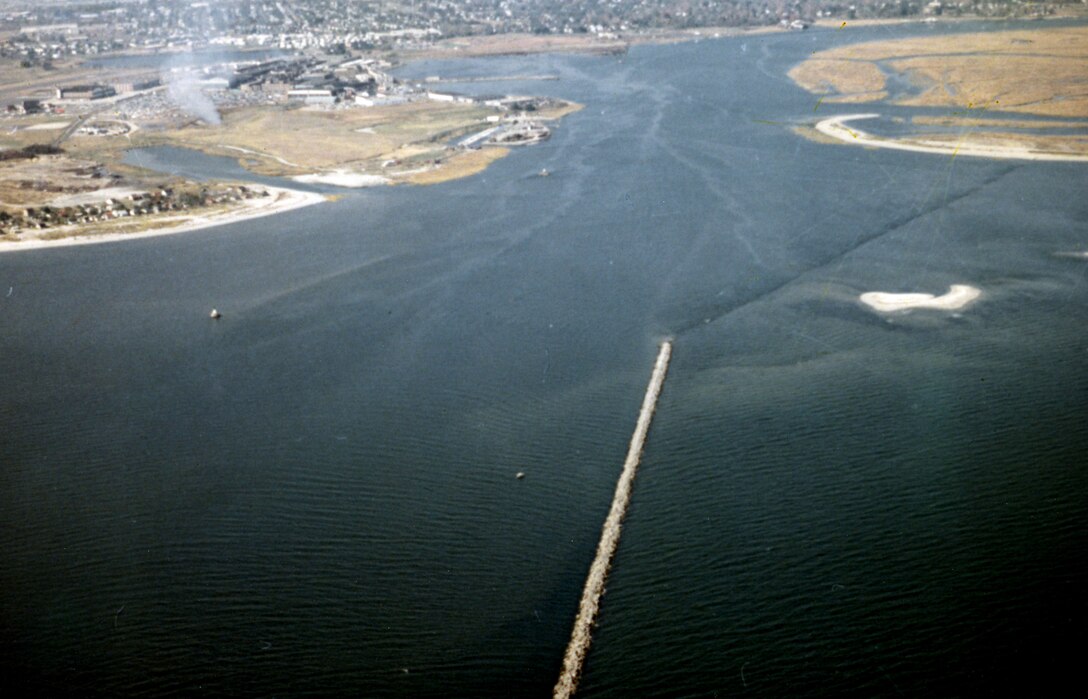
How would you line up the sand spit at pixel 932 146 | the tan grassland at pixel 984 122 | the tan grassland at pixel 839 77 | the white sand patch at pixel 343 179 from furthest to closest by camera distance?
1. the tan grassland at pixel 839 77
2. the tan grassland at pixel 984 122
3. the white sand patch at pixel 343 179
4. the sand spit at pixel 932 146

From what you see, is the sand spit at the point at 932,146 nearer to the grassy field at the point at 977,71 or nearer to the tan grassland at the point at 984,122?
the tan grassland at the point at 984,122

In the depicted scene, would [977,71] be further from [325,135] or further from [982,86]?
[325,135]

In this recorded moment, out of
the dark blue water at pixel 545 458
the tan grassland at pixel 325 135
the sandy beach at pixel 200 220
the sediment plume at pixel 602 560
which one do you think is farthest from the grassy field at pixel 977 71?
the sediment plume at pixel 602 560

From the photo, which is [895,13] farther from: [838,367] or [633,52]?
[838,367]

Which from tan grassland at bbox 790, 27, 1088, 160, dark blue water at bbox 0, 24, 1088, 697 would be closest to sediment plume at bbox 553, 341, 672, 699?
dark blue water at bbox 0, 24, 1088, 697

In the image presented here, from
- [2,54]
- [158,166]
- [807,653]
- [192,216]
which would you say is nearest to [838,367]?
[807,653]

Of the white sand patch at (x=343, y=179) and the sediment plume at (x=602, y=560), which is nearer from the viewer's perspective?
the sediment plume at (x=602, y=560)

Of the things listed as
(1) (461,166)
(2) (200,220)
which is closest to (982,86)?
(1) (461,166)
